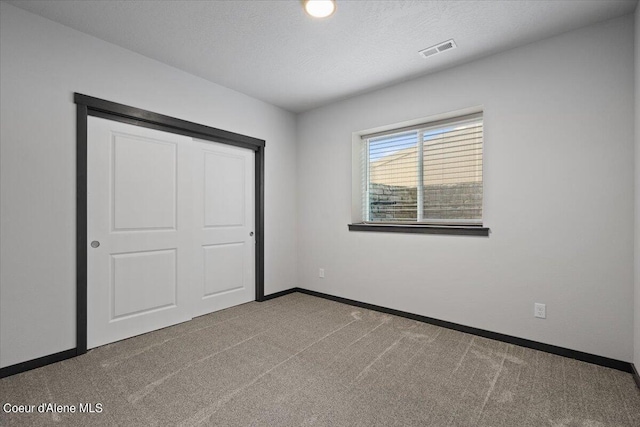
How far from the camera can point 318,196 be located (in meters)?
4.30

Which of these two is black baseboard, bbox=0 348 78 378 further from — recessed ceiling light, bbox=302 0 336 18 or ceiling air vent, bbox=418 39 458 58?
ceiling air vent, bbox=418 39 458 58

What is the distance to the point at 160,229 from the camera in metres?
3.12

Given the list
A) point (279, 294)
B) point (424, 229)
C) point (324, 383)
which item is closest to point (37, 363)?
point (324, 383)

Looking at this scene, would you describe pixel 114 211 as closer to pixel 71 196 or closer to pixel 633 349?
pixel 71 196

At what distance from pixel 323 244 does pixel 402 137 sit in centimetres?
170

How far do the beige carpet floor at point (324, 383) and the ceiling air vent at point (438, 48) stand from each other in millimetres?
2557

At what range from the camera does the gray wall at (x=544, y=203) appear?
2309 mm

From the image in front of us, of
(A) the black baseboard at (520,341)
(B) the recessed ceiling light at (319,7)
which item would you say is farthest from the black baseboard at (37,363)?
(B) the recessed ceiling light at (319,7)

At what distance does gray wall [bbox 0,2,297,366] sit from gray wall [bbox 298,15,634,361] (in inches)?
112

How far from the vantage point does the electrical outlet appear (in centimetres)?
259

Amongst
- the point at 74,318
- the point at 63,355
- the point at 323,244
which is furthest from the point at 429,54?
the point at 63,355

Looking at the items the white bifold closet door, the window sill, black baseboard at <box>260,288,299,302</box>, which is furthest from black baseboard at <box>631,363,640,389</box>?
the white bifold closet door

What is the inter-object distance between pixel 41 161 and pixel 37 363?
1.48 m

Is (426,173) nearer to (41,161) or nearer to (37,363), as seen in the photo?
(41,161)
